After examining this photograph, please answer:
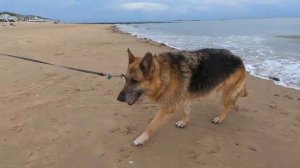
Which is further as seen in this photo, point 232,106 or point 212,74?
point 232,106

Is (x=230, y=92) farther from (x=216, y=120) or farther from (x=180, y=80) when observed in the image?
(x=180, y=80)

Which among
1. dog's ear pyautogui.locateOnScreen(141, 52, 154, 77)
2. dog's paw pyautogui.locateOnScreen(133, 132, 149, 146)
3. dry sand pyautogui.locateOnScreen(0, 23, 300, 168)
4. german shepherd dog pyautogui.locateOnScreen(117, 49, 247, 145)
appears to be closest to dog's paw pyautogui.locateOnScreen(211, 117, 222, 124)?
german shepherd dog pyautogui.locateOnScreen(117, 49, 247, 145)

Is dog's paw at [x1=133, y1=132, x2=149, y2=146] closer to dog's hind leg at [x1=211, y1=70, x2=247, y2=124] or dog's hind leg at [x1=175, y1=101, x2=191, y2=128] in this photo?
dog's hind leg at [x1=175, y1=101, x2=191, y2=128]

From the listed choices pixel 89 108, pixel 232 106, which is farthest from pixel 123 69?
pixel 232 106

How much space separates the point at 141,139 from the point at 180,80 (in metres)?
1.15

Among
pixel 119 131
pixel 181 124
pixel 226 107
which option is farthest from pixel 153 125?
pixel 226 107

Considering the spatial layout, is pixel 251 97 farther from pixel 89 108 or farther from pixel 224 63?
pixel 89 108

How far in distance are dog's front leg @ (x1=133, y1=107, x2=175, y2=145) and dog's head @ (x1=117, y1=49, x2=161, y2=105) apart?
0.58 meters

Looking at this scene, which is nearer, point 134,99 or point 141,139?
point 134,99

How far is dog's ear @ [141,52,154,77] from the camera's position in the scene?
15.3ft

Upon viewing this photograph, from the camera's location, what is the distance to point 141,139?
5094mm

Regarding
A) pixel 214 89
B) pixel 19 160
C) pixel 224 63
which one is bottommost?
pixel 19 160

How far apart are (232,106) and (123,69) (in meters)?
4.60

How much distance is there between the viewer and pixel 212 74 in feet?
18.8
